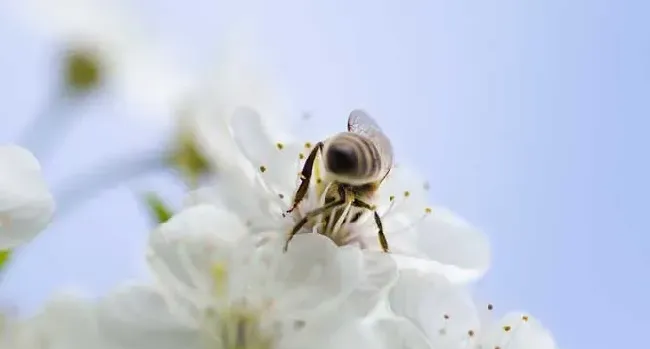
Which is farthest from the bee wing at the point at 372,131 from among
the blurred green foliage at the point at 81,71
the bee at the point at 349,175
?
the blurred green foliage at the point at 81,71

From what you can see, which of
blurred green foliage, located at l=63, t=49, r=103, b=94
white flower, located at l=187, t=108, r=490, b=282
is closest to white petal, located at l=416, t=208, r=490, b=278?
white flower, located at l=187, t=108, r=490, b=282

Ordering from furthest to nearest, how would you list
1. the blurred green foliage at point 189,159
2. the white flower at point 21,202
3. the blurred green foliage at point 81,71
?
the blurred green foliage at point 81,71 < the blurred green foliage at point 189,159 < the white flower at point 21,202

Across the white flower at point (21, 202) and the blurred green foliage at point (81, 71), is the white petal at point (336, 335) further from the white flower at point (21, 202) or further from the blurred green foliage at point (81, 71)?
the blurred green foliage at point (81, 71)

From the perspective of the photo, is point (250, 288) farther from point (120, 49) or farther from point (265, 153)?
point (120, 49)

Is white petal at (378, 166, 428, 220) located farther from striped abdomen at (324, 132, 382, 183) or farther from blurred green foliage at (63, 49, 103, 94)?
blurred green foliage at (63, 49, 103, 94)

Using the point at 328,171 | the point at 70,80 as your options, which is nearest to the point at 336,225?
the point at 328,171

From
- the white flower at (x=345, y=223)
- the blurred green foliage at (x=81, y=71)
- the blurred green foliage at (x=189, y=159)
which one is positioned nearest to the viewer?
the white flower at (x=345, y=223)
